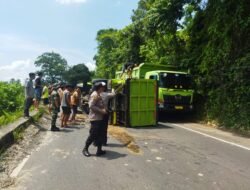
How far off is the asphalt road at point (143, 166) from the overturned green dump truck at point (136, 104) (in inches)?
154

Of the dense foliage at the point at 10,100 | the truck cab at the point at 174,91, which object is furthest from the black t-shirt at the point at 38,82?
the truck cab at the point at 174,91

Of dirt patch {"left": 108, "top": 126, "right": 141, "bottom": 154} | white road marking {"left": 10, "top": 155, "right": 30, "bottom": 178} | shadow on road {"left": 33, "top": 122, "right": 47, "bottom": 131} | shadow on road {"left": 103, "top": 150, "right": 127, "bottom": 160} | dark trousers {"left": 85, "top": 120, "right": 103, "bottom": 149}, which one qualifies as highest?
dark trousers {"left": 85, "top": 120, "right": 103, "bottom": 149}

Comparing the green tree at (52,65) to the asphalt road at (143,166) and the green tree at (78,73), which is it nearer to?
the green tree at (78,73)

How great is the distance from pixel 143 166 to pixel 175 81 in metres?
11.6

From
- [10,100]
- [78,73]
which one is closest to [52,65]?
[78,73]

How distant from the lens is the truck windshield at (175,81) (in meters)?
19.9

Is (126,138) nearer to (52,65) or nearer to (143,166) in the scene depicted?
(143,166)

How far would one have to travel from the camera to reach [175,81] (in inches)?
795

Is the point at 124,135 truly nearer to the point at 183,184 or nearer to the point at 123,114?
the point at 123,114

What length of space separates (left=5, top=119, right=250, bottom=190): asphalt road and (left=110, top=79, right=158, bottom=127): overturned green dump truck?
3.91 metres

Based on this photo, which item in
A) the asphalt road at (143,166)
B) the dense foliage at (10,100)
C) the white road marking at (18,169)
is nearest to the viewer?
the asphalt road at (143,166)

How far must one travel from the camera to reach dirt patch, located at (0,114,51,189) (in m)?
8.16

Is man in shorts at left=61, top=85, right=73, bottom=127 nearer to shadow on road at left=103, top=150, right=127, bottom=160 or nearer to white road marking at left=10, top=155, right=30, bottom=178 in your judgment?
shadow on road at left=103, top=150, right=127, bottom=160

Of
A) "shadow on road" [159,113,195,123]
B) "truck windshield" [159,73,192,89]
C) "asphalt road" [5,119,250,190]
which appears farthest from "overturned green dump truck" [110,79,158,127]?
"asphalt road" [5,119,250,190]
